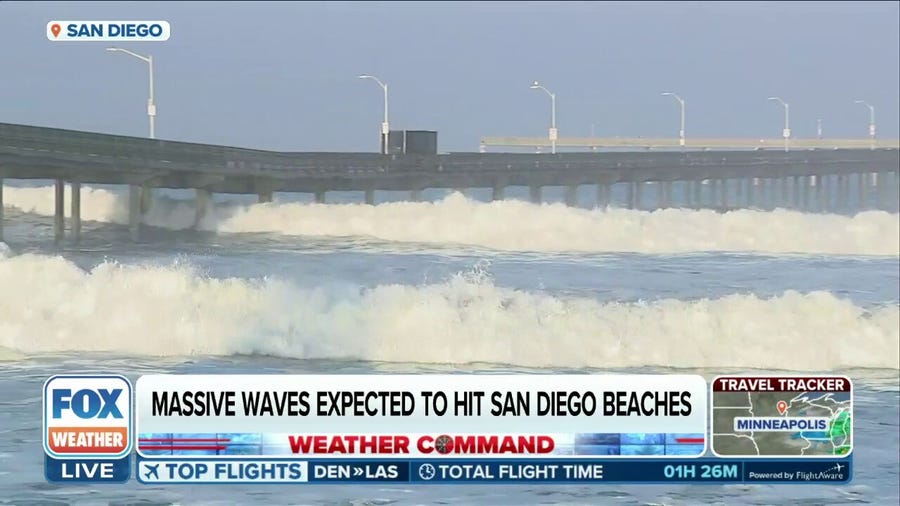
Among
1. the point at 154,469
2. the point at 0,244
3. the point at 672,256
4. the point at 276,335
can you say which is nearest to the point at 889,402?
the point at 276,335

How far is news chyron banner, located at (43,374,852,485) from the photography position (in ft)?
23.0

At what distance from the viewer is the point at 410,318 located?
61.7 feet

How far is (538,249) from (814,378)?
37955mm

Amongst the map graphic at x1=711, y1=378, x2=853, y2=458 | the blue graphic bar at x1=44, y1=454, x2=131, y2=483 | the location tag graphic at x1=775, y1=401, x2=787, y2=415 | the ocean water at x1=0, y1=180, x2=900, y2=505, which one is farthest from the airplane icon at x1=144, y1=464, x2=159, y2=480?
the location tag graphic at x1=775, y1=401, x2=787, y2=415

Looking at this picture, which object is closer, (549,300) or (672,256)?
(549,300)

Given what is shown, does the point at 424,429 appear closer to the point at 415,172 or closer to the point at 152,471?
the point at 152,471

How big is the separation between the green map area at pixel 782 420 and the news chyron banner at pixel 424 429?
1 cm

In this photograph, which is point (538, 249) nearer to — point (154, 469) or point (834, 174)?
point (154, 469)

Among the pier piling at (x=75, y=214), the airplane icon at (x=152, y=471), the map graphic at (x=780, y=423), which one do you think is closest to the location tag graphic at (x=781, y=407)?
the map graphic at (x=780, y=423)

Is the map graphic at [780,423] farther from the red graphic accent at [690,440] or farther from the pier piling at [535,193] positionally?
the pier piling at [535,193]

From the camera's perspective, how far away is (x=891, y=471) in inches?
450

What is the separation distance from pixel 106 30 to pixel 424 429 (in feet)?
10.5

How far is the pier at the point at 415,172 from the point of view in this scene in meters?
39.8

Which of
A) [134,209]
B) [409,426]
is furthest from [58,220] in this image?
[409,426]
